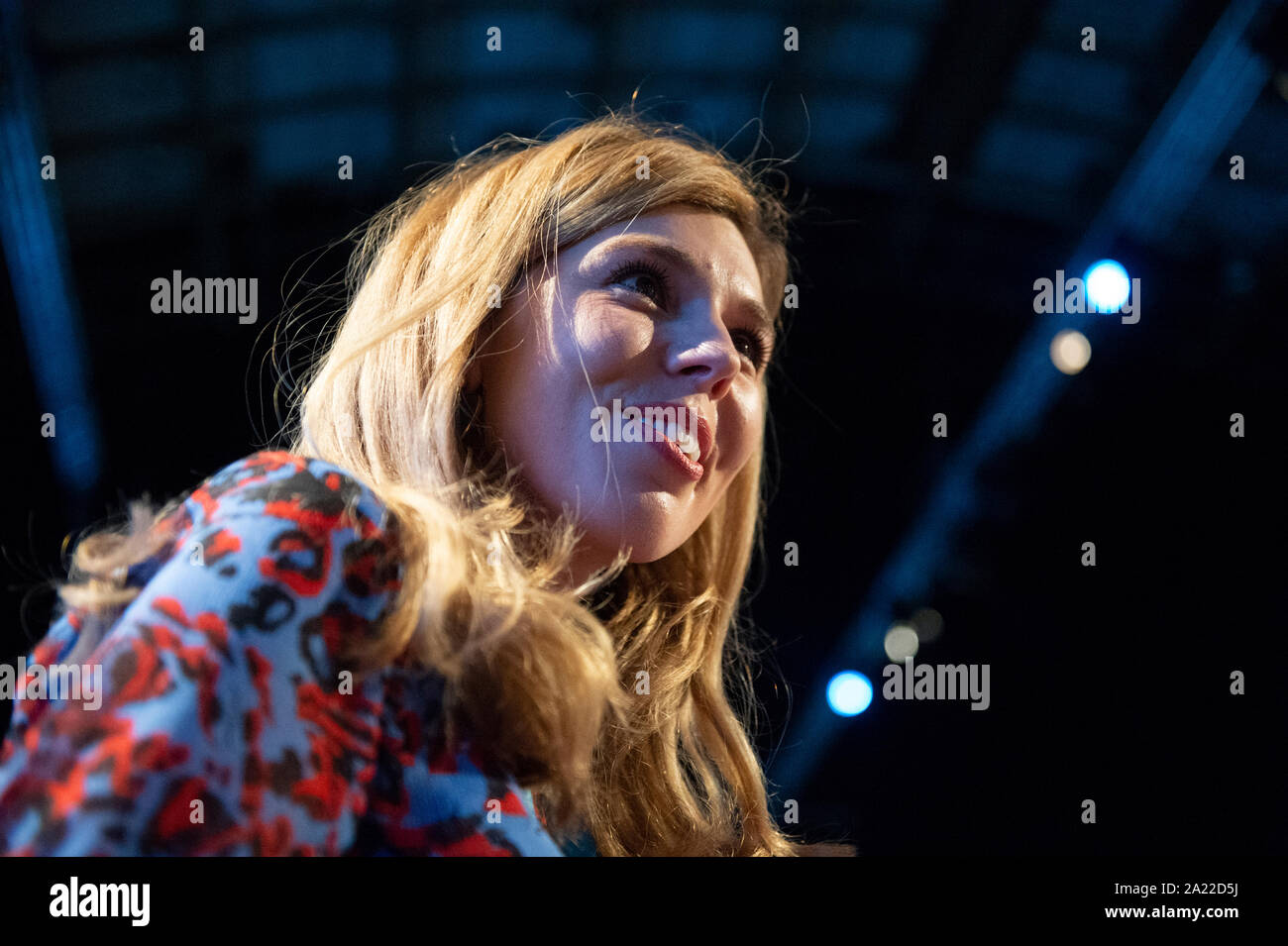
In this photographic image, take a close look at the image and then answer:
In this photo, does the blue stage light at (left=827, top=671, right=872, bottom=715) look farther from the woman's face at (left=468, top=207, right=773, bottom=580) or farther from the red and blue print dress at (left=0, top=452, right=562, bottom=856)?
the red and blue print dress at (left=0, top=452, right=562, bottom=856)

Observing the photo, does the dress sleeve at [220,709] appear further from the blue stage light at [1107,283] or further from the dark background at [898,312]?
the blue stage light at [1107,283]

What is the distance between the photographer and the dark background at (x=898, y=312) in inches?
79.5

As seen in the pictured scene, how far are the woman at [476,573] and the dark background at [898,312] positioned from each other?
37 cm

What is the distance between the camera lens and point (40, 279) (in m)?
2.47

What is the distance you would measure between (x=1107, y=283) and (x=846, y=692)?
170 centimetres

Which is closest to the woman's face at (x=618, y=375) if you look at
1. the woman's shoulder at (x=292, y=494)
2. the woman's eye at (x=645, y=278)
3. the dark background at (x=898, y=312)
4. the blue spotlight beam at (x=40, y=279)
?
the woman's eye at (x=645, y=278)

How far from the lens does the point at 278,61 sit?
199 centimetres

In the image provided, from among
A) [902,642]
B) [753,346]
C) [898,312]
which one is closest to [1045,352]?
[898,312]

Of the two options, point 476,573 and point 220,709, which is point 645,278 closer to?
point 476,573

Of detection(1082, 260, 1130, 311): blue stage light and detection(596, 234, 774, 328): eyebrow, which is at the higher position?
detection(596, 234, 774, 328): eyebrow

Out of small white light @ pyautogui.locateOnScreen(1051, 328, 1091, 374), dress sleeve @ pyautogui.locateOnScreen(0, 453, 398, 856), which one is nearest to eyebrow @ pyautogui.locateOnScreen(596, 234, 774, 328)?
dress sleeve @ pyautogui.locateOnScreen(0, 453, 398, 856)

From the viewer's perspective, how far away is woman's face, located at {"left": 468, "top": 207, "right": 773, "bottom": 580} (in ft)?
4.56

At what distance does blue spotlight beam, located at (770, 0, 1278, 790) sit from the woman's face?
1.15 meters
